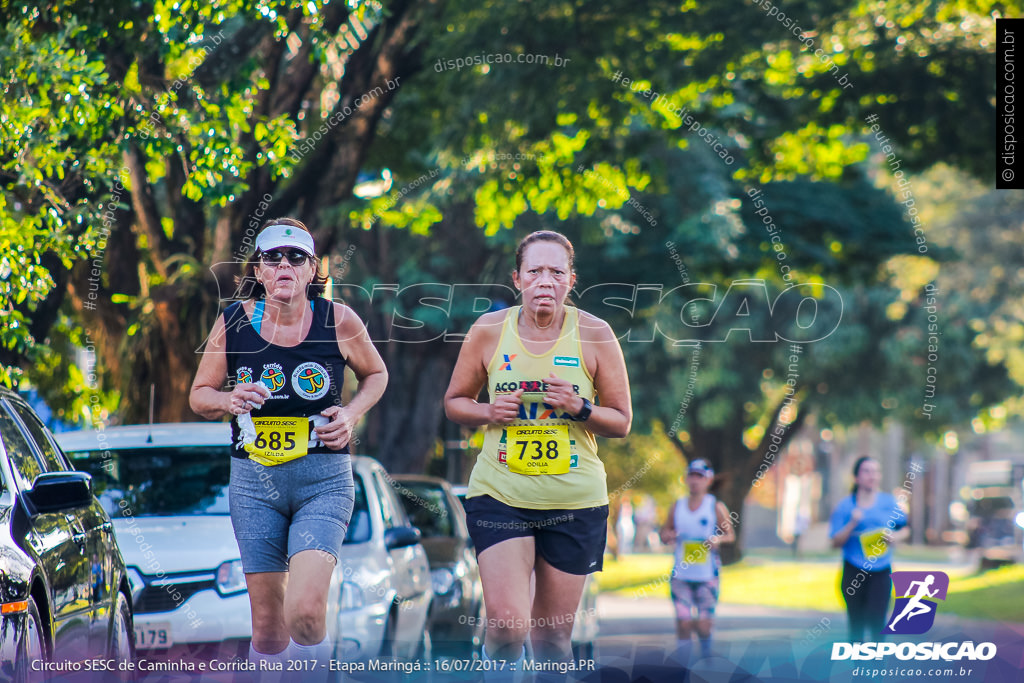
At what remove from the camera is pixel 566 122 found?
1310 cm

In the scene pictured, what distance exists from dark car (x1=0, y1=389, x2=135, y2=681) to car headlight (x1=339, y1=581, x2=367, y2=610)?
182 cm

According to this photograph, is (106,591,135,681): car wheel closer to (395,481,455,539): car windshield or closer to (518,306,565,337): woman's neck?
(518,306,565,337): woman's neck

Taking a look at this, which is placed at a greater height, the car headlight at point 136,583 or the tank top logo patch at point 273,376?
the tank top logo patch at point 273,376

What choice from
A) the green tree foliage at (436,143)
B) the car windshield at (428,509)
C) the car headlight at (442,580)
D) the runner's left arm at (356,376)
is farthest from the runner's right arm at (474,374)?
the car windshield at (428,509)

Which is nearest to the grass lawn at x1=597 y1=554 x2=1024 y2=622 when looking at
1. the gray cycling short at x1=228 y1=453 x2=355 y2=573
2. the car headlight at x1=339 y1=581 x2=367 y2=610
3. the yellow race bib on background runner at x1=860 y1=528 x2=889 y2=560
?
the yellow race bib on background runner at x1=860 y1=528 x2=889 y2=560

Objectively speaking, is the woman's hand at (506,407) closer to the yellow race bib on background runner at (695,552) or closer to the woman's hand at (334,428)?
the woman's hand at (334,428)

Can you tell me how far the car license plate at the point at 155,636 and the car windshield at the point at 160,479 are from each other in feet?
2.38

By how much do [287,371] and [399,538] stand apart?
3.25 meters

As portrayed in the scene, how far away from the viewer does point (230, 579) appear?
7562 millimetres

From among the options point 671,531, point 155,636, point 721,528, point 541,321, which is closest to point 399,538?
point 155,636

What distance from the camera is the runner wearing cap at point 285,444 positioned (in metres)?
5.36

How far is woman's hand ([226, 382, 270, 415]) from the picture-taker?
532cm

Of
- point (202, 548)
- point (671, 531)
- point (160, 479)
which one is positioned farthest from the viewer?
point (671, 531)

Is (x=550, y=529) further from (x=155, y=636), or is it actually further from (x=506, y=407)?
(x=155, y=636)
